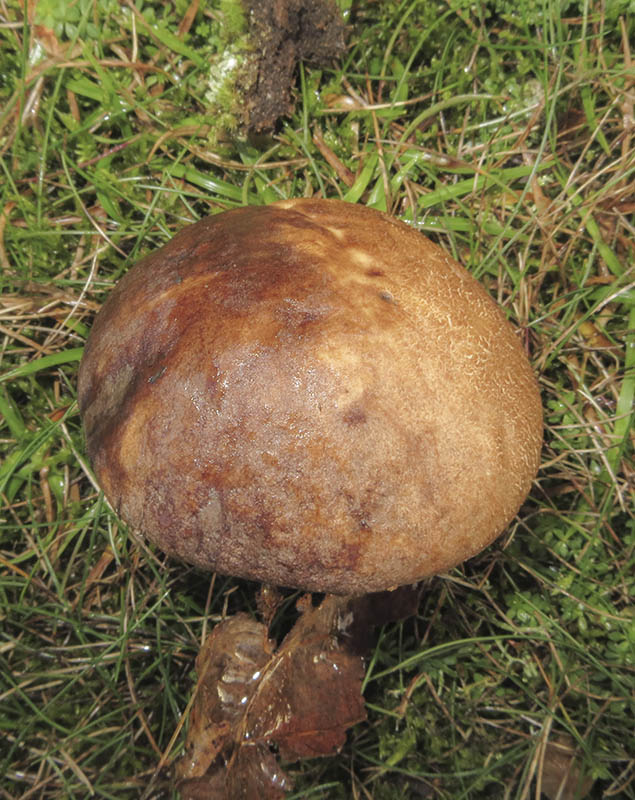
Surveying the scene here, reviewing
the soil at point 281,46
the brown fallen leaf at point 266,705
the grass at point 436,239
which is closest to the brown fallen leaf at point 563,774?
the grass at point 436,239

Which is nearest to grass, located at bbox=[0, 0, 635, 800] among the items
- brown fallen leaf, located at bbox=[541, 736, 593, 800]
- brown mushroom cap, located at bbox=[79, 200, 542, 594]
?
brown fallen leaf, located at bbox=[541, 736, 593, 800]

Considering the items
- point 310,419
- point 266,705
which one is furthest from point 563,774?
point 310,419

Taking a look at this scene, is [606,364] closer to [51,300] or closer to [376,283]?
[376,283]

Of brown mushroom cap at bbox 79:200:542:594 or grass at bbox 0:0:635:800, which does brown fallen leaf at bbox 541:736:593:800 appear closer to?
grass at bbox 0:0:635:800

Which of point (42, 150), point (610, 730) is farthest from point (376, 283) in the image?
point (610, 730)

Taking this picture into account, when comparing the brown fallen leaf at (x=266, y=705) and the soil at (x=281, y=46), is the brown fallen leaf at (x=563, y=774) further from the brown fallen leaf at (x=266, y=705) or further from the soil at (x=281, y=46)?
the soil at (x=281, y=46)

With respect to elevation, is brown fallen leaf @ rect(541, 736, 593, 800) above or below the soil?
below
